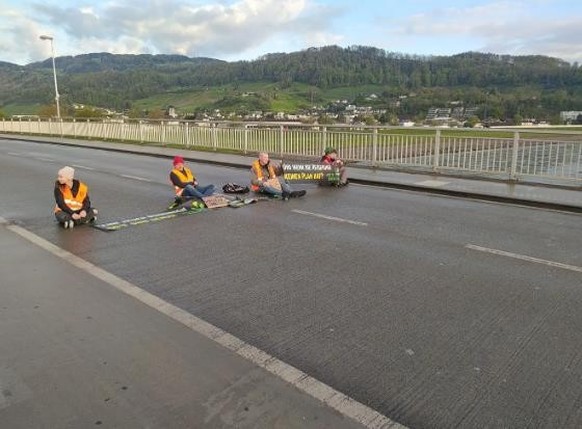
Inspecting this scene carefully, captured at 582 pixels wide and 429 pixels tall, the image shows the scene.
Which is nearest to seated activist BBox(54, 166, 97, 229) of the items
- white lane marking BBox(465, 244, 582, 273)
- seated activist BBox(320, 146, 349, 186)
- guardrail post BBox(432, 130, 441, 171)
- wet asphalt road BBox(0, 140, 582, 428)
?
wet asphalt road BBox(0, 140, 582, 428)

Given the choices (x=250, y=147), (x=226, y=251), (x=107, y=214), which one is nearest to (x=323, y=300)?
(x=226, y=251)

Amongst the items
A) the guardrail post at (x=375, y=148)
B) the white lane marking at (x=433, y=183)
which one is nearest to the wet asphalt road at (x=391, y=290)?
the white lane marking at (x=433, y=183)

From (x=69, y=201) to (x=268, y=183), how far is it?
14.2 ft

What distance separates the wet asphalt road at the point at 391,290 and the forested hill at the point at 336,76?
27955mm

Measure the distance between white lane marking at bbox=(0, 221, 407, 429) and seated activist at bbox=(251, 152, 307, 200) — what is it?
5610 mm

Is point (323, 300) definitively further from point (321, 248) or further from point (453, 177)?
point (453, 177)

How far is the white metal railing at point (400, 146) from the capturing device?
12.4 meters

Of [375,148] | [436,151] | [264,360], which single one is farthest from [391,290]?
[375,148]

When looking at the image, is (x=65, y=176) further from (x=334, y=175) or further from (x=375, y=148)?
(x=375, y=148)

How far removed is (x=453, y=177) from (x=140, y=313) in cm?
1144

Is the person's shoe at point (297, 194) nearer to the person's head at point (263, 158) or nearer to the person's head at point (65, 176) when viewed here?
the person's head at point (263, 158)

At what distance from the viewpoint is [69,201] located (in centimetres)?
811

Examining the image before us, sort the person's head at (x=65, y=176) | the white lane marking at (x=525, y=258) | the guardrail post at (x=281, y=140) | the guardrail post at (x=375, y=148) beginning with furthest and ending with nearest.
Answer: the guardrail post at (x=281, y=140)
the guardrail post at (x=375, y=148)
the person's head at (x=65, y=176)
the white lane marking at (x=525, y=258)

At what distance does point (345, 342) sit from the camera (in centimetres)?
392
